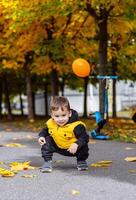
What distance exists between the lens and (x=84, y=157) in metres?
8.93

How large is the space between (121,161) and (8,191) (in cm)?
323

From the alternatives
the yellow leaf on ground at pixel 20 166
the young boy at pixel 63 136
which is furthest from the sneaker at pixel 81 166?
the yellow leaf on ground at pixel 20 166

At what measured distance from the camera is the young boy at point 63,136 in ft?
28.6

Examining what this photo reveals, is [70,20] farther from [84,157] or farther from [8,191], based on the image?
[8,191]

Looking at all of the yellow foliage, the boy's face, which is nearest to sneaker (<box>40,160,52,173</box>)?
the boy's face

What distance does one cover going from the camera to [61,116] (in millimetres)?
8734

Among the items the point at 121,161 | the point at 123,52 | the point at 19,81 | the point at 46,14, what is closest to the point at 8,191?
the point at 121,161

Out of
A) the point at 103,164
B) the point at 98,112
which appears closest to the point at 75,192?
the point at 103,164

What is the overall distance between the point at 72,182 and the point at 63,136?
3.72ft

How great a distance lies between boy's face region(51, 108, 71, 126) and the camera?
8.70 meters

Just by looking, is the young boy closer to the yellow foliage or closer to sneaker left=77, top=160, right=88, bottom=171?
sneaker left=77, top=160, right=88, bottom=171

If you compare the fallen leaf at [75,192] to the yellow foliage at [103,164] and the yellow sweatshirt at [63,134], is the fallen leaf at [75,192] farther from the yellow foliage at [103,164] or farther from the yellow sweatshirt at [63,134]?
the yellow foliage at [103,164]

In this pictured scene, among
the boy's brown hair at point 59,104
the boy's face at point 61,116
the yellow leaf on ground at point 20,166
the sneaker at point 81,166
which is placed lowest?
the yellow leaf on ground at point 20,166

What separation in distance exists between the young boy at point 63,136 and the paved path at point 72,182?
25 centimetres
